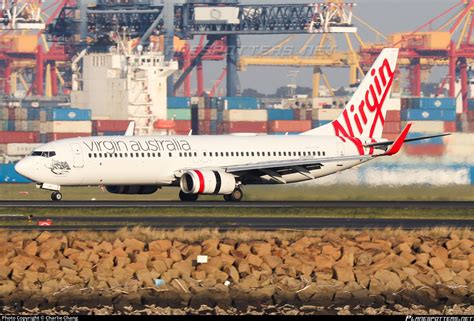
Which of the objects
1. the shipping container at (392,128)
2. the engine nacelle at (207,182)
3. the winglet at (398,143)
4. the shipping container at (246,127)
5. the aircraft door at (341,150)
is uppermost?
the winglet at (398,143)

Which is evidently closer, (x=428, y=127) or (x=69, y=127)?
(x=69, y=127)

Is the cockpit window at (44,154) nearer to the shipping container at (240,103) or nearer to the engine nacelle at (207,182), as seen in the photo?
the engine nacelle at (207,182)

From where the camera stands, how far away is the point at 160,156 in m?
62.0

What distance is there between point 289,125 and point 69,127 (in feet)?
101

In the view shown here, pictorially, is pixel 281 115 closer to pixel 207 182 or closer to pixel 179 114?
pixel 179 114

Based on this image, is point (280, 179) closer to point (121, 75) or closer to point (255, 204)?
point (255, 204)

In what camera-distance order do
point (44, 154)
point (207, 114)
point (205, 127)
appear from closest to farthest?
point (44, 154), point (205, 127), point (207, 114)

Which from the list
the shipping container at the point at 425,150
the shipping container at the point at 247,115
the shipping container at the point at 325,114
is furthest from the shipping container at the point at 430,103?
the shipping container at the point at 425,150

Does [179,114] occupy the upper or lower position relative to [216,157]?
lower

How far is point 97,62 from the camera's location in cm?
18350

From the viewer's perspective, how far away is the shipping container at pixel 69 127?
169500 mm

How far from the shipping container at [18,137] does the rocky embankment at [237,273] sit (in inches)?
4991

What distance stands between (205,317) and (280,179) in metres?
35.4

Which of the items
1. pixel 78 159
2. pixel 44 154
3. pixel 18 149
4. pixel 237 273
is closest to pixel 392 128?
pixel 18 149
